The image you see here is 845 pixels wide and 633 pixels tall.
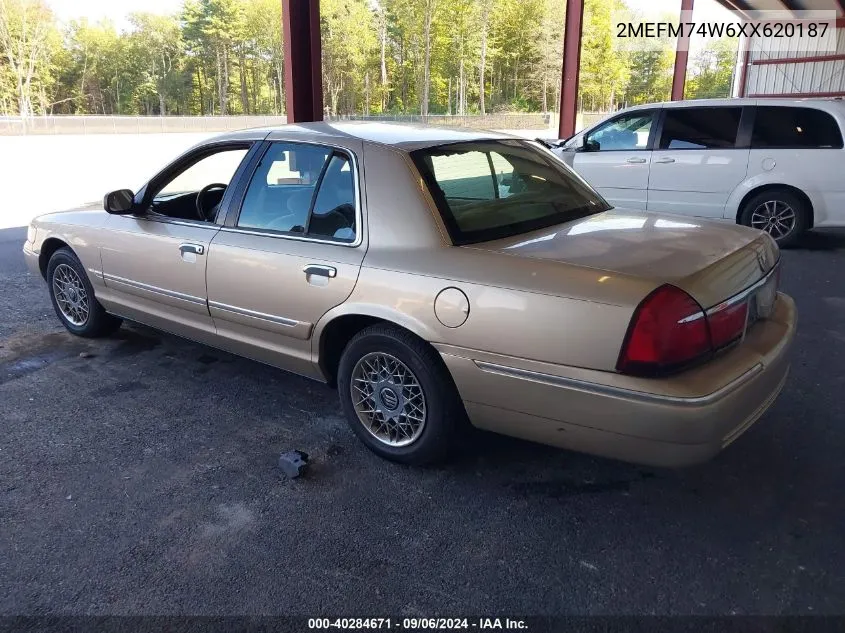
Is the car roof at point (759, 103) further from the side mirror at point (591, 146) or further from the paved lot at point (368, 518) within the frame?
the paved lot at point (368, 518)

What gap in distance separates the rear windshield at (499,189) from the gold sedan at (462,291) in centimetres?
1

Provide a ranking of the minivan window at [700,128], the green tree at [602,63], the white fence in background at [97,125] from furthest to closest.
A: the green tree at [602,63] < the white fence in background at [97,125] < the minivan window at [700,128]

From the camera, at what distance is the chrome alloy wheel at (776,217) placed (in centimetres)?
787

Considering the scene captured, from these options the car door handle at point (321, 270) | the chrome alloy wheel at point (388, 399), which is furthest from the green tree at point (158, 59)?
the chrome alloy wheel at point (388, 399)

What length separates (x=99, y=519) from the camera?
8.96ft

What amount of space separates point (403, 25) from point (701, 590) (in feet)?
202

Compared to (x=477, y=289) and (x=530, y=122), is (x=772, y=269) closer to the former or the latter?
(x=477, y=289)

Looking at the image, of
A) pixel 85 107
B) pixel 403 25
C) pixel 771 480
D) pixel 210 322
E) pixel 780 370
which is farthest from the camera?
pixel 85 107

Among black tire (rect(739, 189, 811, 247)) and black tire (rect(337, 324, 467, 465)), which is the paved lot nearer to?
black tire (rect(337, 324, 467, 465))

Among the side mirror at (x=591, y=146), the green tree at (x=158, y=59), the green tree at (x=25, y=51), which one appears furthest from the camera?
the green tree at (x=158, y=59)

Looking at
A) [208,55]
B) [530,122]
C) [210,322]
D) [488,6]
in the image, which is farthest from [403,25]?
[210,322]

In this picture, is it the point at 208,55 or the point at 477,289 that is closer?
the point at 477,289

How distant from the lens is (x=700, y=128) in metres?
8.07

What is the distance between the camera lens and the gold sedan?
2.43 metres
